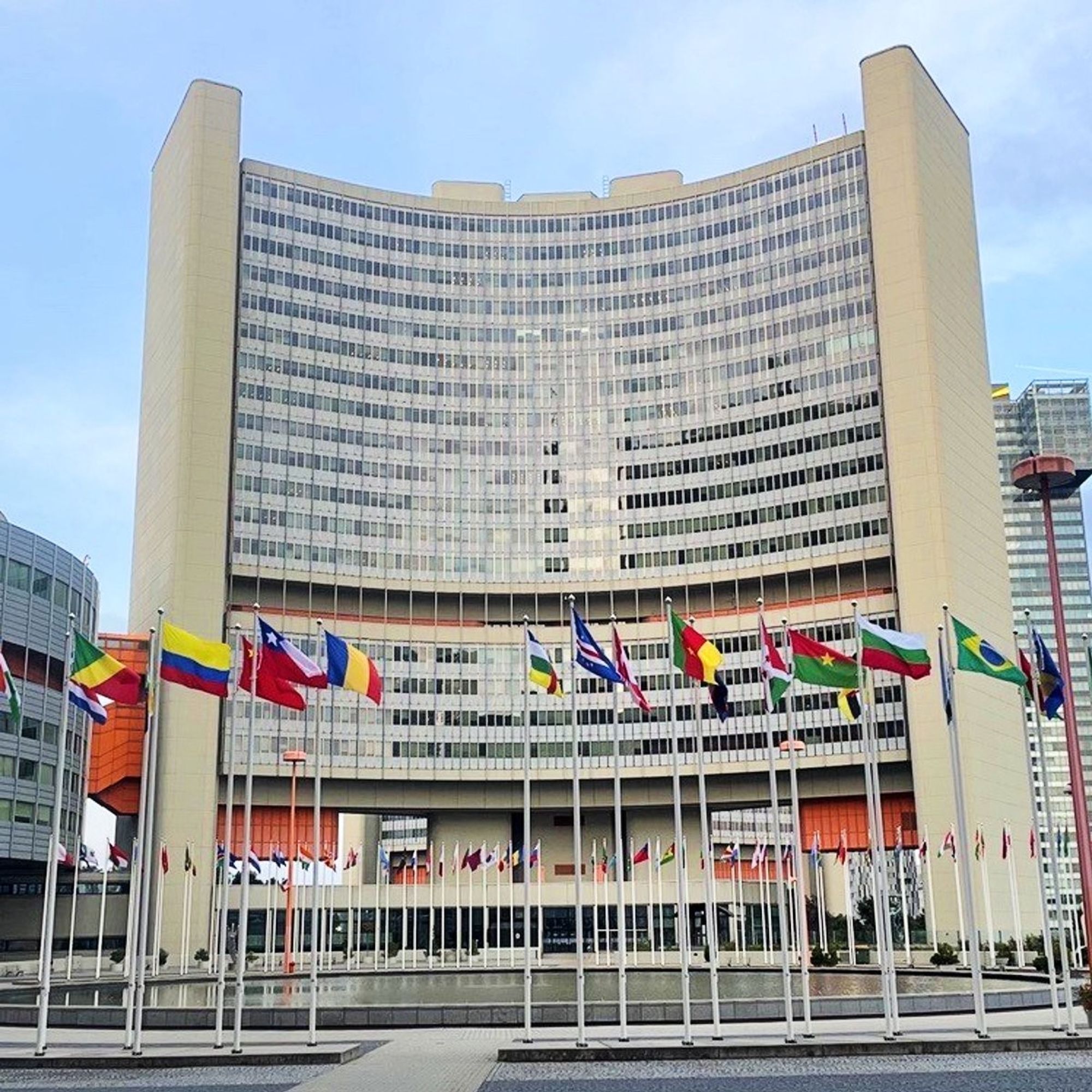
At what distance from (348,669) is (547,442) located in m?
104

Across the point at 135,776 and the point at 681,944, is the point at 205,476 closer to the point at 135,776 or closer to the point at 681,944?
the point at 135,776

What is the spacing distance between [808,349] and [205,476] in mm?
57687

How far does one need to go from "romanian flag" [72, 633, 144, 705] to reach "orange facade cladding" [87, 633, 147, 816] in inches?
3456

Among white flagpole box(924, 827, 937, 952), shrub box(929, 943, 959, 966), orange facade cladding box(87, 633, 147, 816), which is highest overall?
orange facade cladding box(87, 633, 147, 816)

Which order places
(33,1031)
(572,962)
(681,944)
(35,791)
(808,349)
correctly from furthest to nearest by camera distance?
(808,349) < (572,962) < (35,791) < (33,1031) < (681,944)

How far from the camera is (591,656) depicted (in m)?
40.2

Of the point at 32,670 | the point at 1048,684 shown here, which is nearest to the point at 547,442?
the point at 32,670

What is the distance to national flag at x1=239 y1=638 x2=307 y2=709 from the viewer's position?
37.2m

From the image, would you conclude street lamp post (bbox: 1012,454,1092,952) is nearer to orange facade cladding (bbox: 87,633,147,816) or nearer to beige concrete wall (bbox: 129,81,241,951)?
beige concrete wall (bbox: 129,81,241,951)

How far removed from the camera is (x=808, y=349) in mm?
133125

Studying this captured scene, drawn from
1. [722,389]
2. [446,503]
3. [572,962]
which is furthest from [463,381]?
[572,962]

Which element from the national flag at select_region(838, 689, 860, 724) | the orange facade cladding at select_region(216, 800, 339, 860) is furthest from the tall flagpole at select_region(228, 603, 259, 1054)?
the orange facade cladding at select_region(216, 800, 339, 860)

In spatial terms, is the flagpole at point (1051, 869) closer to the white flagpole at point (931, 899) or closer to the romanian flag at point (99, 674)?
the romanian flag at point (99, 674)

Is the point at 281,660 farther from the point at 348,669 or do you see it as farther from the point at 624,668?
the point at 624,668
